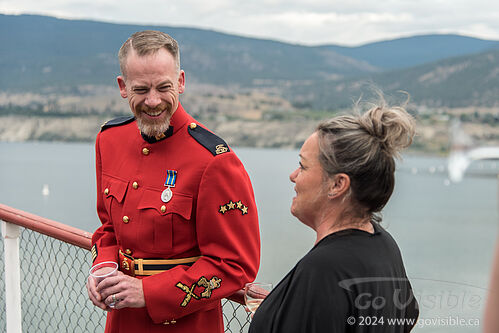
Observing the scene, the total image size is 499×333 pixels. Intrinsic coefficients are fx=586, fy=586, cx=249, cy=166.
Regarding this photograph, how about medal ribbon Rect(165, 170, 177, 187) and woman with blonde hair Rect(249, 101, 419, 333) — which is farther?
medal ribbon Rect(165, 170, 177, 187)

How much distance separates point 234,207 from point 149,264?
32cm

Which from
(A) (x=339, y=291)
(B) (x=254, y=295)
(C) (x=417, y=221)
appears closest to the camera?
(A) (x=339, y=291)

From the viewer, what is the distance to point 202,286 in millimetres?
1661

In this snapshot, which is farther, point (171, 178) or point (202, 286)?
point (171, 178)

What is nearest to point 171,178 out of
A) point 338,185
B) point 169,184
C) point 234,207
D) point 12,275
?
point 169,184

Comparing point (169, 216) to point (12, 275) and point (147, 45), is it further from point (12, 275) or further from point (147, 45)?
point (12, 275)

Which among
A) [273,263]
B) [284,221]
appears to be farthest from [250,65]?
[273,263]

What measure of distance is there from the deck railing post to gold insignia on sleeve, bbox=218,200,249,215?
130 centimetres

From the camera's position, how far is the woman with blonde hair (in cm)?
117

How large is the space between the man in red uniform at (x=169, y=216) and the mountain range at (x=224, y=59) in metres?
60.9

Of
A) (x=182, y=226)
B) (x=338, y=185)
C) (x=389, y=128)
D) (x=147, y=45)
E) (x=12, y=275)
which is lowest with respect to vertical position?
(x=12, y=275)

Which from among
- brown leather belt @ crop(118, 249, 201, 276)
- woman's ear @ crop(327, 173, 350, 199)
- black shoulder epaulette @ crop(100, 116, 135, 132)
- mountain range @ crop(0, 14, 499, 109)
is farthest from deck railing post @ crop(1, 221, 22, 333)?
mountain range @ crop(0, 14, 499, 109)

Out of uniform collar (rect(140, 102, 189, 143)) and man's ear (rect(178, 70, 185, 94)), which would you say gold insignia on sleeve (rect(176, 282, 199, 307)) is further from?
man's ear (rect(178, 70, 185, 94))

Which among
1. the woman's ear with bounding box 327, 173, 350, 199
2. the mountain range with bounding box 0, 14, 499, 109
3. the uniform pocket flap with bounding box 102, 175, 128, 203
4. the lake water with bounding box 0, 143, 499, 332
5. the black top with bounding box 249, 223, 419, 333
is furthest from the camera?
the mountain range with bounding box 0, 14, 499, 109
